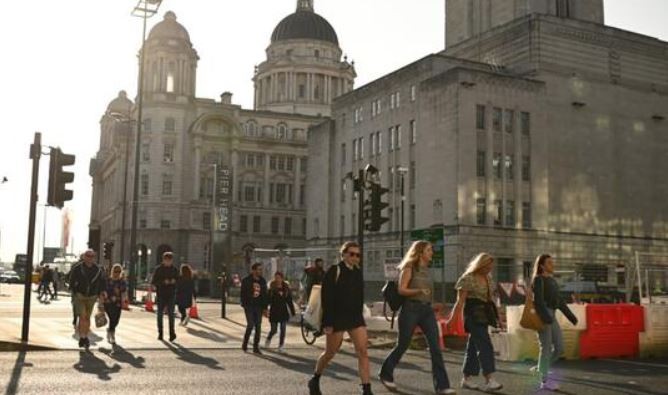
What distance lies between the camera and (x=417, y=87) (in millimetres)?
55219

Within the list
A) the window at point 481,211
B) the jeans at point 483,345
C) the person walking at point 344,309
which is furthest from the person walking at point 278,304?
the window at point 481,211

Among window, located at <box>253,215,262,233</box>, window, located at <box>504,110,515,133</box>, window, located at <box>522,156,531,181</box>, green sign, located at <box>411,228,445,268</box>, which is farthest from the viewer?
window, located at <box>253,215,262,233</box>

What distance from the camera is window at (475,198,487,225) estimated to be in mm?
50219

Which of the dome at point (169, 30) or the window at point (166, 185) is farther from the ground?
the dome at point (169, 30)

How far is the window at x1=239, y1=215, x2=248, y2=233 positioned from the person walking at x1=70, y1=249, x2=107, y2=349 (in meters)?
77.3

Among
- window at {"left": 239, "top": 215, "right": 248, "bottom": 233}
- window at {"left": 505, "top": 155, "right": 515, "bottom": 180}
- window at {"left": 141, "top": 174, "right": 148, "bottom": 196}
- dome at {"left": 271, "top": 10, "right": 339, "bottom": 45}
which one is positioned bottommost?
window at {"left": 239, "top": 215, "right": 248, "bottom": 233}

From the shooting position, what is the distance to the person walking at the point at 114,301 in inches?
606

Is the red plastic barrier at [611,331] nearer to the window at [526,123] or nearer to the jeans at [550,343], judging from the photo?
the jeans at [550,343]

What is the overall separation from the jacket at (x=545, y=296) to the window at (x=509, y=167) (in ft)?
138

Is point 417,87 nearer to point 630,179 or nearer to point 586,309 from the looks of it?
point 630,179

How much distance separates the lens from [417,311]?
9.42 m

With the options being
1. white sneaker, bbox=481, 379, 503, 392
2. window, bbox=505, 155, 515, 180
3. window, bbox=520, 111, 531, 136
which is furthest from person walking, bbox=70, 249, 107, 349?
window, bbox=520, 111, 531, 136

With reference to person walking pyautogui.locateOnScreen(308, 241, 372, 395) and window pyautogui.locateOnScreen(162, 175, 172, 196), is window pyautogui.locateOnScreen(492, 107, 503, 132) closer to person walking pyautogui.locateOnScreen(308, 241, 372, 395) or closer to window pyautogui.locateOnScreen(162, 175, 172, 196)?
person walking pyautogui.locateOnScreen(308, 241, 372, 395)

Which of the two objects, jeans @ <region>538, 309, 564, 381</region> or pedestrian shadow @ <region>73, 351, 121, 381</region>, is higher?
jeans @ <region>538, 309, 564, 381</region>
